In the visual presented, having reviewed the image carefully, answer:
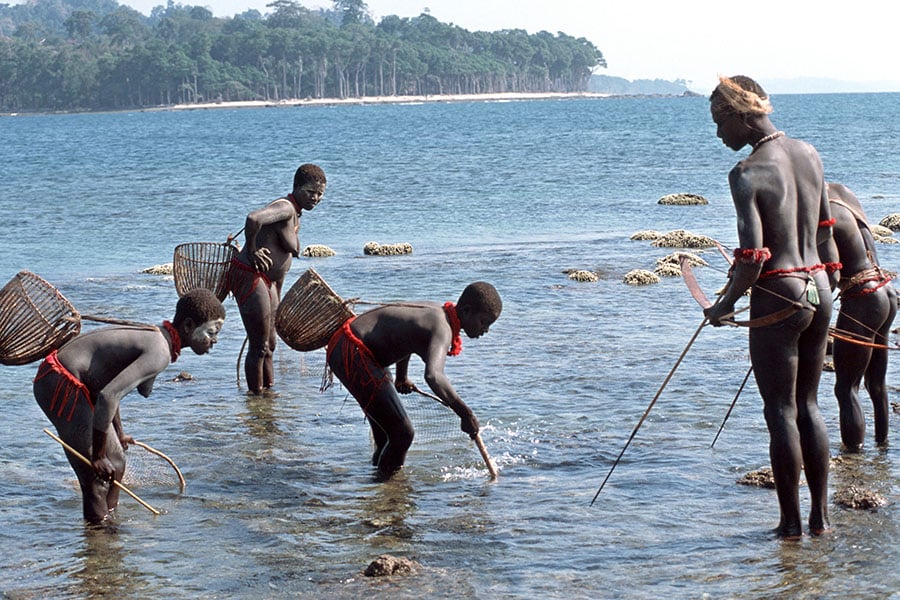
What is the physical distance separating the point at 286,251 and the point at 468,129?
87.9 m

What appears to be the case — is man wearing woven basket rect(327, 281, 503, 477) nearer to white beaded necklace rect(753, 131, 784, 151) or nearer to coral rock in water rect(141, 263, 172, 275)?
white beaded necklace rect(753, 131, 784, 151)

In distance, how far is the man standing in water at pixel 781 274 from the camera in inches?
260

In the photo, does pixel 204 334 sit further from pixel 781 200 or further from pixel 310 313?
pixel 781 200

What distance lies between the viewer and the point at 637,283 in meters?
18.3

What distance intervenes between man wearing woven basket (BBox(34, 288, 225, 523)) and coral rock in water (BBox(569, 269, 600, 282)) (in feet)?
38.8

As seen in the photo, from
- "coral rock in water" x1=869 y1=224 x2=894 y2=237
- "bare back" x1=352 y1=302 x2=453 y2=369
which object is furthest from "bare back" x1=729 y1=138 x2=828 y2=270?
"coral rock in water" x1=869 y1=224 x2=894 y2=237

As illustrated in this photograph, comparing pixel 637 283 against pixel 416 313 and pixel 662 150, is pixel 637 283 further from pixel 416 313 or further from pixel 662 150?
pixel 662 150

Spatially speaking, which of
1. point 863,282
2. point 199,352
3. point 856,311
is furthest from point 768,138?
point 199,352

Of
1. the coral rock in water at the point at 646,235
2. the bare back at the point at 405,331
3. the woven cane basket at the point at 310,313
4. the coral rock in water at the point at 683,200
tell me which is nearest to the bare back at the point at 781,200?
the bare back at the point at 405,331

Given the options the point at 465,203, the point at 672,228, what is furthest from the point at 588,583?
the point at 465,203

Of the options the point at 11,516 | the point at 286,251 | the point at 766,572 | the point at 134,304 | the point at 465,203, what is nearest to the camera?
the point at 766,572

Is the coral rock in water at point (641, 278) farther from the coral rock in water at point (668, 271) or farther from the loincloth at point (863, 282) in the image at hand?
the loincloth at point (863, 282)

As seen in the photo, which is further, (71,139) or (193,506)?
(71,139)

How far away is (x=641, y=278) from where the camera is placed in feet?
60.4
